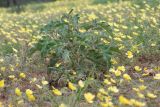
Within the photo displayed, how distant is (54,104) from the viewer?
11.1 feet

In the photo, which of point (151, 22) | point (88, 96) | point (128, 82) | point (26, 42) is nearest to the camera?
point (88, 96)

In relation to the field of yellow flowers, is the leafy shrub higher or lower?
higher

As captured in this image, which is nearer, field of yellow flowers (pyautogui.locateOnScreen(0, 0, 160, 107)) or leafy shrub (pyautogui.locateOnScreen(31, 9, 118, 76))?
field of yellow flowers (pyautogui.locateOnScreen(0, 0, 160, 107))

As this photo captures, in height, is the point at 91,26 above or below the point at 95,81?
above

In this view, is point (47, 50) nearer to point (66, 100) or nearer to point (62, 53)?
point (62, 53)

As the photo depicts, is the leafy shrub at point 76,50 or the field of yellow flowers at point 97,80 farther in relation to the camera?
the leafy shrub at point 76,50

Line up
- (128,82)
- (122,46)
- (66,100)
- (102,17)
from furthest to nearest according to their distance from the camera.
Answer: (102,17), (122,46), (128,82), (66,100)

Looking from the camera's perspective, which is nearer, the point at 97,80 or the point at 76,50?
the point at 97,80

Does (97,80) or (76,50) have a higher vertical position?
(76,50)

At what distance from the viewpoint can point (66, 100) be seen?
11.0ft

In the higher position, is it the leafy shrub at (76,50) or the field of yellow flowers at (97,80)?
the leafy shrub at (76,50)

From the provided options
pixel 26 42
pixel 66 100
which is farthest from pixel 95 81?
pixel 26 42

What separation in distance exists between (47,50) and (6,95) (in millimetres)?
593

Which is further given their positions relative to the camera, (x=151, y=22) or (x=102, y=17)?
(x=102, y=17)
